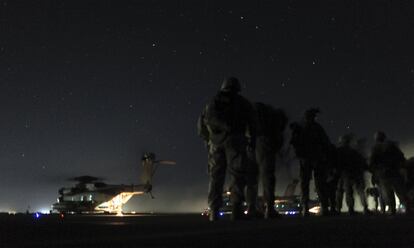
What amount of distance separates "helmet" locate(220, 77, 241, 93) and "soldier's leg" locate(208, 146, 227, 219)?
0.94m

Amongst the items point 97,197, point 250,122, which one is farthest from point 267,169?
point 97,197

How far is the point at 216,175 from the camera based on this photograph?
930 centimetres

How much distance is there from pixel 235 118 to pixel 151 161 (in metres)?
56.0

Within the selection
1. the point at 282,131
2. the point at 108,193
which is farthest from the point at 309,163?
the point at 108,193

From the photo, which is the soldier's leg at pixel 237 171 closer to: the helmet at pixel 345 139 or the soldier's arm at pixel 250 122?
the soldier's arm at pixel 250 122

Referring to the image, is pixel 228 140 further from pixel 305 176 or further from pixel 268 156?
pixel 305 176

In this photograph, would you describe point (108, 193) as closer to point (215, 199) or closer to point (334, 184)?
point (334, 184)

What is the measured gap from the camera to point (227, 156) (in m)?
9.19

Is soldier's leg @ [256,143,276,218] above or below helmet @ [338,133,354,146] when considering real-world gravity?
below

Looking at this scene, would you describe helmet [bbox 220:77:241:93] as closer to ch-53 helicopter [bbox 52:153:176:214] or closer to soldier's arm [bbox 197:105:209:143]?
soldier's arm [bbox 197:105:209:143]

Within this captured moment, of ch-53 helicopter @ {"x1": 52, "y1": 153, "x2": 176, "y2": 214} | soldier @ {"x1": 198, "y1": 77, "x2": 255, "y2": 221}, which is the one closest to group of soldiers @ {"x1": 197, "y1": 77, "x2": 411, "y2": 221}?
soldier @ {"x1": 198, "y1": 77, "x2": 255, "y2": 221}

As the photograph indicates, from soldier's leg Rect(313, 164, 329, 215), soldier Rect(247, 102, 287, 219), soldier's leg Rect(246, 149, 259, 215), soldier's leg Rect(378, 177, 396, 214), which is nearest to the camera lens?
soldier's leg Rect(246, 149, 259, 215)

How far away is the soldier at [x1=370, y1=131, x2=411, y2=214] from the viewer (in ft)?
51.4

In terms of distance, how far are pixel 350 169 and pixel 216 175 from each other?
29.1 feet
